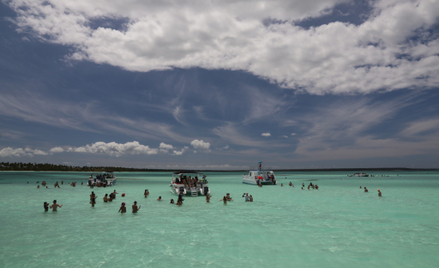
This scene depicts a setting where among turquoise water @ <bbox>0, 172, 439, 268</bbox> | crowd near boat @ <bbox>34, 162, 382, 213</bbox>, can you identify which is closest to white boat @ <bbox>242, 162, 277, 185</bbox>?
crowd near boat @ <bbox>34, 162, 382, 213</bbox>

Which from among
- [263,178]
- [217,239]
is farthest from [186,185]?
[263,178]

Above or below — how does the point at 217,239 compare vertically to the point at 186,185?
below

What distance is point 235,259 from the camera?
37.0 feet

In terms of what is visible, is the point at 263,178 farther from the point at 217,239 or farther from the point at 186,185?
the point at 217,239

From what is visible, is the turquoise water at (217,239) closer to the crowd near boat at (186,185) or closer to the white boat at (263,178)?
the crowd near boat at (186,185)

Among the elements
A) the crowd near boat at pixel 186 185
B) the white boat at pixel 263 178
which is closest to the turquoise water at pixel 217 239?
the crowd near boat at pixel 186 185

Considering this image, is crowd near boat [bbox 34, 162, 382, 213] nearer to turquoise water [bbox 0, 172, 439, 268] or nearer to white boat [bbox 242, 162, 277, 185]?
white boat [bbox 242, 162, 277, 185]

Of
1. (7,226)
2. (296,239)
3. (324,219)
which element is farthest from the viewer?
(324,219)

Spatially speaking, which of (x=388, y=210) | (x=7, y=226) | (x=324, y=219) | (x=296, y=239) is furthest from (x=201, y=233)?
(x=388, y=210)

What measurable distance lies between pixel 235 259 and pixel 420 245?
31.6 ft

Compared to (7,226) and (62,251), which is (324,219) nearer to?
(62,251)

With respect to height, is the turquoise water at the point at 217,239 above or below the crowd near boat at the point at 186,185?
below


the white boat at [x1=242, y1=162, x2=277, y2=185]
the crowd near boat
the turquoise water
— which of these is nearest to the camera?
the turquoise water

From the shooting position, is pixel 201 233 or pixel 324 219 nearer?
pixel 201 233
